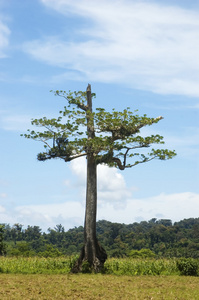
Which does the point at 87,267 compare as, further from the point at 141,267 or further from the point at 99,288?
the point at 99,288

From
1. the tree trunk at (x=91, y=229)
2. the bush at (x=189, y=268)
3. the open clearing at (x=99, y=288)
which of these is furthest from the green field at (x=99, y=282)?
the tree trunk at (x=91, y=229)

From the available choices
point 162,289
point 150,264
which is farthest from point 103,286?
point 150,264

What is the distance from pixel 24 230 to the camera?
9831 cm

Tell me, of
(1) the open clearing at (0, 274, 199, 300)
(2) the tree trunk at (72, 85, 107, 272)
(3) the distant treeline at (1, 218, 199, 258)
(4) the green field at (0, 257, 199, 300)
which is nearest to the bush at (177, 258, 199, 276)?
(4) the green field at (0, 257, 199, 300)

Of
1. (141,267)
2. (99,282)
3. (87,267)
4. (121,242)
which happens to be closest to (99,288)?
(99,282)

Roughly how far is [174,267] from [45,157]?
340 inches

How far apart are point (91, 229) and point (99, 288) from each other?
616cm

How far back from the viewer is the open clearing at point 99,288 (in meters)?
13.6

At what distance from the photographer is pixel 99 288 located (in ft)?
49.9

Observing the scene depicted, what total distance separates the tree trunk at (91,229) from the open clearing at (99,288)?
2.14 metres

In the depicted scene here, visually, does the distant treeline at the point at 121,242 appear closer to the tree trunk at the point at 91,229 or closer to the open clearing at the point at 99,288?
the tree trunk at the point at 91,229

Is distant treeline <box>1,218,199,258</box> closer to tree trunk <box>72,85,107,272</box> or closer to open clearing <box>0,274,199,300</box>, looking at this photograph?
tree trunk <box>72,85,107,272</box>

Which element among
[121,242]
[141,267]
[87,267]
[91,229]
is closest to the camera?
[87,267]

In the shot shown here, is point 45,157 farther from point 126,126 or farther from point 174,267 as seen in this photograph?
point 174,267
